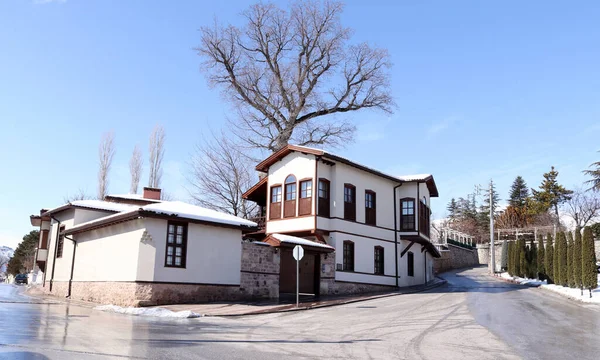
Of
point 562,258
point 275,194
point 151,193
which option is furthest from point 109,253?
point 562,258

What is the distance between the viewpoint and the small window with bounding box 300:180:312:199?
25.4m

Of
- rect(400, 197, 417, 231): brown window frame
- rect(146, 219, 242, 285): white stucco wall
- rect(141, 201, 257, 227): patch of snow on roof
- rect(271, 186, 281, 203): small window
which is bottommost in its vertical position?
rect(146, 219, 242, 285): white stucco wall

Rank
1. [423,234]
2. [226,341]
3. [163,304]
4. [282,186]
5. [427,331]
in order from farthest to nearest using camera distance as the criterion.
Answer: [423,234], [282,186], [163,304], [427,331], [226,341]

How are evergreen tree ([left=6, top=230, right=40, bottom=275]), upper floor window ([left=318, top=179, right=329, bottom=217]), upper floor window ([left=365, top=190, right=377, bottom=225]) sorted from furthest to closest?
1. evergreen tree ([left=6, top=230, right=40, bottom=275])
2. upper floor window ([left=365, top=190, right=377, bottom=225])
3. upper floor window ([left=318, top=179, right=329, bottom=217])

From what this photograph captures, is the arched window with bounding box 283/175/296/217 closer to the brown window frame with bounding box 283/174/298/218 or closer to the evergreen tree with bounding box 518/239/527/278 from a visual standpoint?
the brown window frame with bounding box 283/174/298/218

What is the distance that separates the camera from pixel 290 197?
26594 mm

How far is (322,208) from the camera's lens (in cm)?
2522

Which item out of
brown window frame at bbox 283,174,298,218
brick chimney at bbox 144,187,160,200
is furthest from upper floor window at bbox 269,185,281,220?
brick chimney at bbox 144,187,160,200

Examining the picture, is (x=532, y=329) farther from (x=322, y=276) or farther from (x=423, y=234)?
(x=423, y=234)

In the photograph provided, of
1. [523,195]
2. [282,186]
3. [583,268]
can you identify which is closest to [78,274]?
[282,186]

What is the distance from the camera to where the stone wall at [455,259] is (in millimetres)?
48156

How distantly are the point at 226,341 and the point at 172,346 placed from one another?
1.39 metres

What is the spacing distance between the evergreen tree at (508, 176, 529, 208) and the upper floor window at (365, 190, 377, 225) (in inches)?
2178

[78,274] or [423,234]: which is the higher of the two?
[423,234]
